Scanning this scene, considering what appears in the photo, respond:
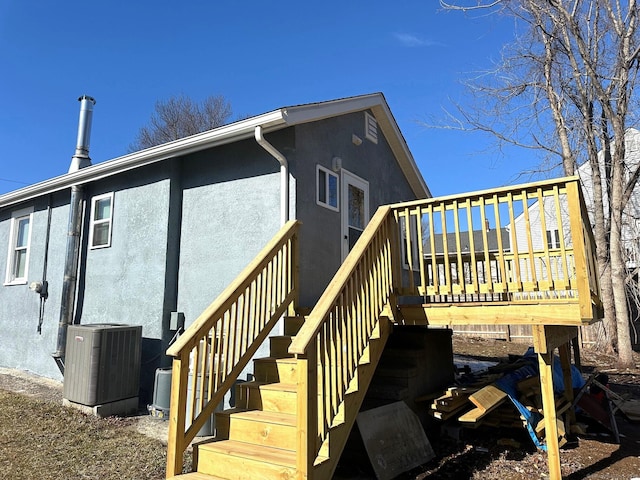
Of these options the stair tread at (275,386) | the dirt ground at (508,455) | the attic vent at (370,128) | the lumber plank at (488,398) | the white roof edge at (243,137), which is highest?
the attic vent at (370,128)

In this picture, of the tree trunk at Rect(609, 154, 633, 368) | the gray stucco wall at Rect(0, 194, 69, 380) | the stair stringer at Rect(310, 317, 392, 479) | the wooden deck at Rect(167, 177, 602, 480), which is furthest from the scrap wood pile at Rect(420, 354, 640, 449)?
the gray stucco wall at Rect(0, 194, 69, 380)

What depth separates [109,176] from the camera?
770cm

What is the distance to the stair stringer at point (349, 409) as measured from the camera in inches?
125

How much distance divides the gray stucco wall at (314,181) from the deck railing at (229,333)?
2.10 ft

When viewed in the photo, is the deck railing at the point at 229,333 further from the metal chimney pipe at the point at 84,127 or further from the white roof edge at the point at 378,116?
the metal chimney pipe at the point at 84,127

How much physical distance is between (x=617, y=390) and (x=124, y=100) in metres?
24.9

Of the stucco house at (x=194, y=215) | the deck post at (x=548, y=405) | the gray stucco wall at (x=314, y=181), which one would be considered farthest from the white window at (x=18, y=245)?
the deck post at (x=548, y=405)

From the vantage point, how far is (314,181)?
6344 millimetres

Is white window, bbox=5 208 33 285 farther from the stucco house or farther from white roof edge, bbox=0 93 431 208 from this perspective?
the stucco house

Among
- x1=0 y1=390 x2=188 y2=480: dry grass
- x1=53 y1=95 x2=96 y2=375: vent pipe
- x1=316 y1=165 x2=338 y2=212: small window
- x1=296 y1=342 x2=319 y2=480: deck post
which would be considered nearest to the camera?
x1=296 y1=342 x2=319 y2=480: deck post

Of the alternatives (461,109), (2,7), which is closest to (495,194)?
(461,109)

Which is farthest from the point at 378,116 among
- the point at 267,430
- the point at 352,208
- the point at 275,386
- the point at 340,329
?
the point at 267,430

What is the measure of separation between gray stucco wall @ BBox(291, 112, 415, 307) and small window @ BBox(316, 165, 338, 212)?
10cm

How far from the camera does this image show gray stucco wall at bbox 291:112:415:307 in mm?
5918
